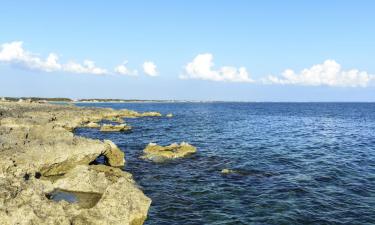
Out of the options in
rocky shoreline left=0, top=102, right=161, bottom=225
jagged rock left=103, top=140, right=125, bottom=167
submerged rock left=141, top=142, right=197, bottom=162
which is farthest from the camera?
submerged rock left=141, top=142, right=197, bottom=162

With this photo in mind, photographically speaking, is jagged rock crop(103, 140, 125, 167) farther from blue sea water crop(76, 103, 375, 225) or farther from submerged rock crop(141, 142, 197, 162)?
submerged rock crop(141, 142, 197, 162)

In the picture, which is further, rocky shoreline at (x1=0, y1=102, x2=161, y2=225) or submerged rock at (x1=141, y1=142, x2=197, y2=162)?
submerged rock at (x1=141, y1=142, x2=197, y2=162)

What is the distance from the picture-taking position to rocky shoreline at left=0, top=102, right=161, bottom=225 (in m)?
15.8

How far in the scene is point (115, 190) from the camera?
19281 mm

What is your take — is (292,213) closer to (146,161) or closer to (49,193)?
(49,193)

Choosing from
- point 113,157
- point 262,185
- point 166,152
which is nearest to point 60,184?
point 113,157

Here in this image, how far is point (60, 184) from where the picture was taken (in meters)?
22.4

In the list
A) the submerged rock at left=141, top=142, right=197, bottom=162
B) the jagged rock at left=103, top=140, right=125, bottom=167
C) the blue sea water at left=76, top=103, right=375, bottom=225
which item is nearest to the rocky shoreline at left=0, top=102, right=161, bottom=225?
the jagged rock at left=103, top=140, right=125, bottom=167

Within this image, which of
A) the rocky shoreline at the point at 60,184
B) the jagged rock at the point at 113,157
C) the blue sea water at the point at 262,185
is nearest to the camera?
the rocky shoreline at the point at 60,184

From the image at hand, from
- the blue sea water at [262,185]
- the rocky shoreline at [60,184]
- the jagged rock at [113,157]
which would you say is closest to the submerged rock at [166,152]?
the blue sea water at [262,185]

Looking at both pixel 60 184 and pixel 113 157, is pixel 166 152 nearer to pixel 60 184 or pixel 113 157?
pixel 113 157

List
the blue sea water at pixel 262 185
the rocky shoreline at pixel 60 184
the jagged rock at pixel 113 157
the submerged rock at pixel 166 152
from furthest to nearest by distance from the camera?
the submerged rock at pixel 166 152
the jagged rock at pixel 113 157
the blue sea water at pixel 262 185
the rocky shoreline at pixel 60 184

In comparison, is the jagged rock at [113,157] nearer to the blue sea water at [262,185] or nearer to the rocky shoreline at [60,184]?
the rocky shoreline at [60,184]

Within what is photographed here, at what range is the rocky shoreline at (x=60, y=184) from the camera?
623 inches
